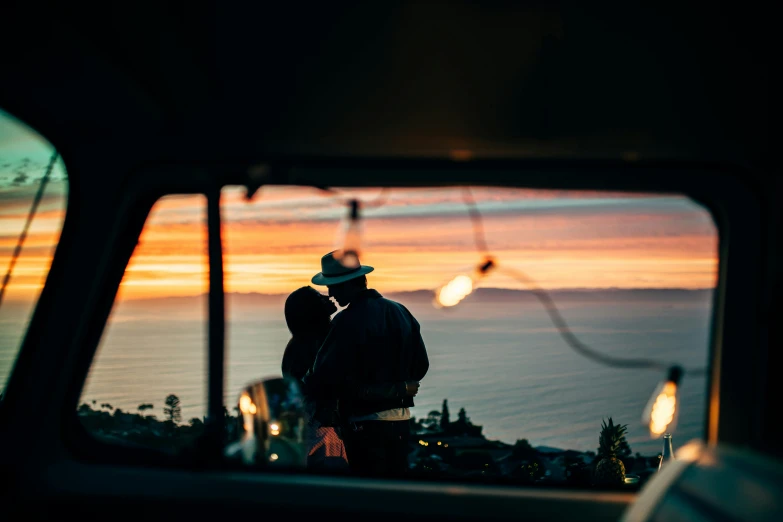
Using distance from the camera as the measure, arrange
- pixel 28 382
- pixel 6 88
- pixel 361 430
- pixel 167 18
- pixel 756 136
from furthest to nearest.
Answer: pixel 361 430, pixel 28 382, pixel 6 88, pixel 756 136, pixel 167 18

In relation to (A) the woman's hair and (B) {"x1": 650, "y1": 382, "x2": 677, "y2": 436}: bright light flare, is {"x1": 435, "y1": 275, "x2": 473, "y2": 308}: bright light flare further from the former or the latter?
(A) the woman's hair

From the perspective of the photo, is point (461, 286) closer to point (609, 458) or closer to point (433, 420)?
point (609, 458)

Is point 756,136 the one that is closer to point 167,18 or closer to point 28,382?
point 167,18

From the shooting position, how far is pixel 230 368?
247cm

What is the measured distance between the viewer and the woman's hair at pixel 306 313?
4070 mm

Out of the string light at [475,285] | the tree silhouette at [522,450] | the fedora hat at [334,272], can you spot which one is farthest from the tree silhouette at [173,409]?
the fedora hat at [334,272]

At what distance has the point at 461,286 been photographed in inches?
92.9

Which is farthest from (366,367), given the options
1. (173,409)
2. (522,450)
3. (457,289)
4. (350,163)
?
(350,163)

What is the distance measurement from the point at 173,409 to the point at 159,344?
22cm

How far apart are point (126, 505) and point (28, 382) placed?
511mm

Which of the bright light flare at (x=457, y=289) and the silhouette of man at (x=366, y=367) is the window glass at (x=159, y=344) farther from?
the silhouette of man at (x=366, y=367)

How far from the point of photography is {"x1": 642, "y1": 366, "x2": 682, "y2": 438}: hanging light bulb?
6.61ft

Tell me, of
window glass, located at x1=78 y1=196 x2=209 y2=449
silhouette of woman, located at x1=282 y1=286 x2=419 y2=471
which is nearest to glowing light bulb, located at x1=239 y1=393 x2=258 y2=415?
window glass, located at x1=78 y1=196 x2=209 y2=449

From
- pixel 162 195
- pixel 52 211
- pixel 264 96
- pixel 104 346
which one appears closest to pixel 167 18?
pixel 264 96
